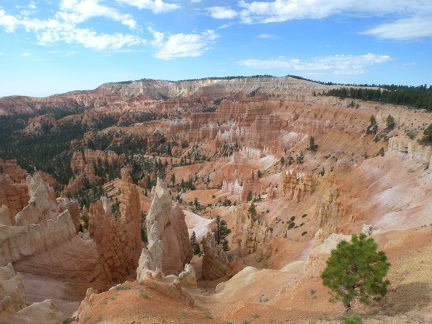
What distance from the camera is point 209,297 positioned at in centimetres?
2145

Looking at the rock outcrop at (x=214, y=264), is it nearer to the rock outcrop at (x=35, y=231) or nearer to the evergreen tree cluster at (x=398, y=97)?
the rock outcrop at (x=35, y=231)

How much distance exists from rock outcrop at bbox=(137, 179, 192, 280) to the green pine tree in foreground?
44.0 feet

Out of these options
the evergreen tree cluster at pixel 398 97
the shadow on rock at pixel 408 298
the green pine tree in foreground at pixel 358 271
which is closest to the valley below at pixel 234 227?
the shadow on rock at pixel 408 298

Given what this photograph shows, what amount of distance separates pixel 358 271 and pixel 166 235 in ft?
66.7

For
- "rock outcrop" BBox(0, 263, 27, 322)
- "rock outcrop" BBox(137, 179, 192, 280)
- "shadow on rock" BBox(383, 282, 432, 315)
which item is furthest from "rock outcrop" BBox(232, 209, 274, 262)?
"rock outcrop" BBox(0, 263, 27, 322)

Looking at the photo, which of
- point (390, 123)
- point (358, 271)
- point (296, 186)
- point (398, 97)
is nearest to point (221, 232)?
point (296, 186)

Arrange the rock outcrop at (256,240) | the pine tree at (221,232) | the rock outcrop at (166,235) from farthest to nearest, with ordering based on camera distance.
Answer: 1. the pine tree at (221,232)
2. the rock outcrop at (256,240)
3. the rock outcrop at (166,235)

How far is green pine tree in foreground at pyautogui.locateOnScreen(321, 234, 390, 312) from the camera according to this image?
38.9 feet

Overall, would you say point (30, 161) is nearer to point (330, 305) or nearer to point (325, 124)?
point (325, 124)

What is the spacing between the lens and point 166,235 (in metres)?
29.9

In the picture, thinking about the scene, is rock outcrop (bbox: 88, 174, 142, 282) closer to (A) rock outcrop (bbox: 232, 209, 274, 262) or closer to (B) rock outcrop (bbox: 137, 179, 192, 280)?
(B) rock outcrop (bbox: 137, 179, 192, 280)

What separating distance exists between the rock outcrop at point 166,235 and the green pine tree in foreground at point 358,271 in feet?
44.0

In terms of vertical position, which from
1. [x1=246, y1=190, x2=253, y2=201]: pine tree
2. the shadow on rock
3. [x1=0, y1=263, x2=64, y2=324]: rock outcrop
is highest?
the shadow on rock

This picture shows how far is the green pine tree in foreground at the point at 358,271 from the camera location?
11844mm
